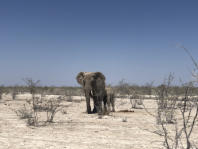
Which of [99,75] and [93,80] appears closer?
[93,80]

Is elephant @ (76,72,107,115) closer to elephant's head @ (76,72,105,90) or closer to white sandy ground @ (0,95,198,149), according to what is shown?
elephant's head @ (76,72,105,90)

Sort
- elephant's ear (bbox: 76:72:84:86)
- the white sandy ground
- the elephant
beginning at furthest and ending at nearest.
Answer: elephant's ear (bbox: 76:72:84:86), the elephant, the white sandy ground

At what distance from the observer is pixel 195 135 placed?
6.55 metres

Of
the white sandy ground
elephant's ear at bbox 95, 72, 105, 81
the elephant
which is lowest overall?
the white sandy ground

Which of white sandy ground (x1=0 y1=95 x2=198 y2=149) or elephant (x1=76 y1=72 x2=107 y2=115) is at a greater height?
elephant (x1=76 y1=72 x2=107 y2=115)

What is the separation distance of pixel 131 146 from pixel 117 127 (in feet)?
7.32

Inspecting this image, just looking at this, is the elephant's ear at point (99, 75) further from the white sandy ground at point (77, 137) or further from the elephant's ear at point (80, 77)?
the white sandy ground at point (77, 137)

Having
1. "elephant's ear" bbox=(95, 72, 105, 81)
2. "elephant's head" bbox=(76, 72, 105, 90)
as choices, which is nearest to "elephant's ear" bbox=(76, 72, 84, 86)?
"elephant's head" bbox=(76, 72, 105, 90)

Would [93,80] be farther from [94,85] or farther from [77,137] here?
[77,137]

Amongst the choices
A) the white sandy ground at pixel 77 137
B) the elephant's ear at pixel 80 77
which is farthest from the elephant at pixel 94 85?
the white sandy ground at pixel 77 137

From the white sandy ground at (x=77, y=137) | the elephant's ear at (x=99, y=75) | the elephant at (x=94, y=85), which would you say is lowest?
the white sandy ground at (x=77, y=137)

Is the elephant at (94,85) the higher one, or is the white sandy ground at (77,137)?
the elephant at (94,85)

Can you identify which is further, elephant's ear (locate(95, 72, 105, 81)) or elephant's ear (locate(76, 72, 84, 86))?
elephant's ear (locate(76, 72, 84, 86))

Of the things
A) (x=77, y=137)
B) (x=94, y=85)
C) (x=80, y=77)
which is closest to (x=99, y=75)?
(x=94, y=85)
